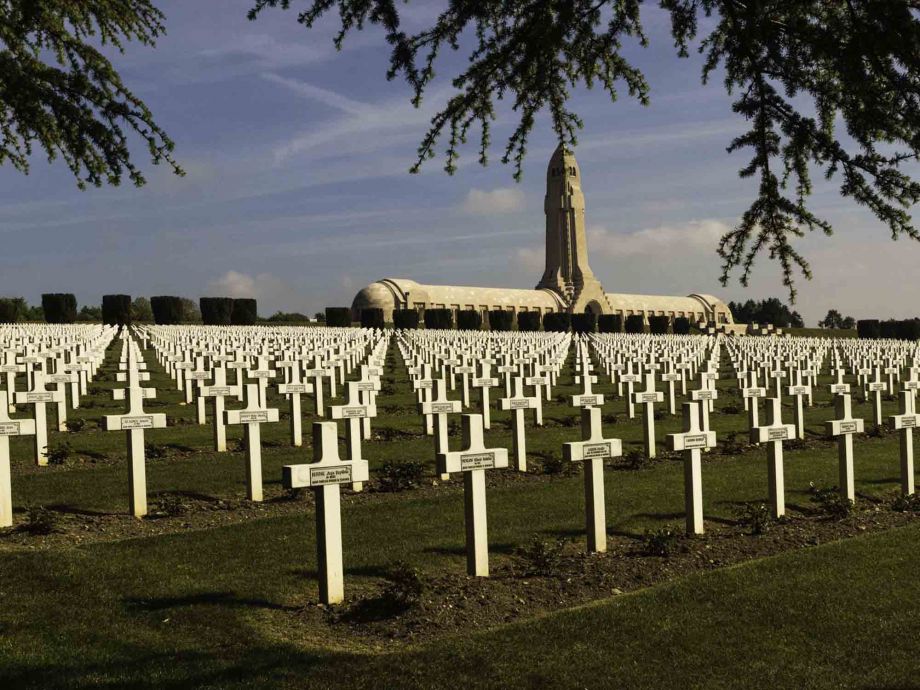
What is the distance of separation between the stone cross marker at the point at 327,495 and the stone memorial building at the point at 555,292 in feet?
232

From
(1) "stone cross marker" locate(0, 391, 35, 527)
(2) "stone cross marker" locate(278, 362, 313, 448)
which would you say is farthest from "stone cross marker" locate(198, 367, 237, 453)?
(1) "stone cross marker" locate(0, 391, 35, 527)

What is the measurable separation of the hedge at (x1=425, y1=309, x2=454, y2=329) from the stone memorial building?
14.7 m

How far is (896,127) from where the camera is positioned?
4527 millimetres

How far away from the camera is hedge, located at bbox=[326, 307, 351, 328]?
6028 centimetres

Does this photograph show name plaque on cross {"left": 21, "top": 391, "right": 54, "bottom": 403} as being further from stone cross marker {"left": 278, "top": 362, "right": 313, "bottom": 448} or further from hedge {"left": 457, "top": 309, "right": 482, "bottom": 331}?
hedge {"left": 457, "top": 309, "right": 482, "bottom": 331}

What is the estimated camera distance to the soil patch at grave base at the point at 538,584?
5.02 meters

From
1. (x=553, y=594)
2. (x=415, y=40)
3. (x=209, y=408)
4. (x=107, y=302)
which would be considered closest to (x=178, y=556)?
(x=553, y=594)

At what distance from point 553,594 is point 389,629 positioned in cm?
119

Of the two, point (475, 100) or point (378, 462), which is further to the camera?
point (378, 462)

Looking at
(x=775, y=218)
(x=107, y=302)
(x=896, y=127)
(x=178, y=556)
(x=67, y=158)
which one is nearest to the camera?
(x=896, y=127)

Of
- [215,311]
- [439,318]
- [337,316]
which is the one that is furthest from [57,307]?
[439,318]

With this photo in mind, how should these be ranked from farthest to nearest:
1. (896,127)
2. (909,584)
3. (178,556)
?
(178,556) → (909,584) → (896,127)

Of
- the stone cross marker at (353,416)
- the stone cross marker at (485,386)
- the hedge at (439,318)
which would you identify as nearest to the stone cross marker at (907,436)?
the stone cross marker at (353,416)

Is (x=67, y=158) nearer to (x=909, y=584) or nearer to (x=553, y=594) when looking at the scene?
(x=553, y=594)
